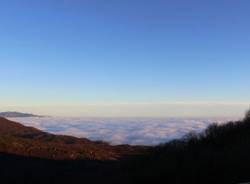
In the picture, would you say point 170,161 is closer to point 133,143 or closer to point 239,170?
point 239,170

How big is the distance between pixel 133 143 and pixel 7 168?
36.4m

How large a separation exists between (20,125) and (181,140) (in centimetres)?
7222

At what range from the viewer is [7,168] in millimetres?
31828

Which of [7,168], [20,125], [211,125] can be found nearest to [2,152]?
[7,168]

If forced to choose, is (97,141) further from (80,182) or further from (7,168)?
(80,182)

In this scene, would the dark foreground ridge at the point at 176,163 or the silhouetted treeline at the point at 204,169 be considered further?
the dark foreground ridge at the point at 176,163

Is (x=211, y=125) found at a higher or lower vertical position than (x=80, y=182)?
higher

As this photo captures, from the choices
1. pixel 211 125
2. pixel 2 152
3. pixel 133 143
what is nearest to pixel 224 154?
pixel 211 125

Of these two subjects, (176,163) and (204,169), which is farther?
(176,163)

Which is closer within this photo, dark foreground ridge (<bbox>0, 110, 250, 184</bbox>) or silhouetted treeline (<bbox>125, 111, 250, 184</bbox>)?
silhouetted treeline (<bbox>125, 111, 250, 184</bbox>)

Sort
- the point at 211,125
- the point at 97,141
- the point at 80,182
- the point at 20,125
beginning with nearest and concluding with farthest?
the point at 80,182
the point at 211,125
the point at 97,141
the point at 20,125

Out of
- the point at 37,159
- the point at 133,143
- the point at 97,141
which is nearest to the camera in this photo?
the point at 37,159

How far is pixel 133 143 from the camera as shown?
6719 centimetres

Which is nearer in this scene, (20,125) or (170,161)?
(170,161)
